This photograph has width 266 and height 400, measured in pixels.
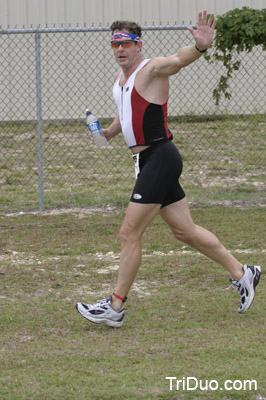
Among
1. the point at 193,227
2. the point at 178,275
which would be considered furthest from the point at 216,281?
the point at 193,227

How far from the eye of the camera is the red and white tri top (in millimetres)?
5016

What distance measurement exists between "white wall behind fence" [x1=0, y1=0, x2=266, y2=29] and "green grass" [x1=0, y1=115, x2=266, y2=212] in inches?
95.3

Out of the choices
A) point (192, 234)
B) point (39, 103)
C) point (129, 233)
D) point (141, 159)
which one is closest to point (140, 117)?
point (141, 159)

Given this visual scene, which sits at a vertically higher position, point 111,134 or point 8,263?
point 111,134

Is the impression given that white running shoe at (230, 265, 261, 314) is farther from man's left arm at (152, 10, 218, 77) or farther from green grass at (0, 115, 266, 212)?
green grass at (0, 115, 266, 212)

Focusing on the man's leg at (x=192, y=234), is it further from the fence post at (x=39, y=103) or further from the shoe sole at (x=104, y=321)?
the fence post at (x=39, y=103)

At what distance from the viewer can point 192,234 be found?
523cm

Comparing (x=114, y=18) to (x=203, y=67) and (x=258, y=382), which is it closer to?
(x=203, y=67)

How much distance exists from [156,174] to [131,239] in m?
0.45

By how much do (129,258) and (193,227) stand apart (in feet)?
1.68

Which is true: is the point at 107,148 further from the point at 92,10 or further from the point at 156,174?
the point at 156,174

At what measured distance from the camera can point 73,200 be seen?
9336mm

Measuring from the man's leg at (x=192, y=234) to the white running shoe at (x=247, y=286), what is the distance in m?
0.04

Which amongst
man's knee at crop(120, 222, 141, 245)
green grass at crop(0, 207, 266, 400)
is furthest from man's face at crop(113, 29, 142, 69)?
green grass at crop(0, 207, 266, 400)
